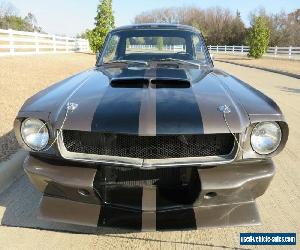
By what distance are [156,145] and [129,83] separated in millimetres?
778

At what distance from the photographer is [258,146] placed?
2.30 m

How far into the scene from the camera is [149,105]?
2289 millimetres

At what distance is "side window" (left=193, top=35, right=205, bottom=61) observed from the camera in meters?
4.01

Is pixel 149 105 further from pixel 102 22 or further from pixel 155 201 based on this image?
pixel 102 22

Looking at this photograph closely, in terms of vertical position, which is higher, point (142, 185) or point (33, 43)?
point (33, 43)

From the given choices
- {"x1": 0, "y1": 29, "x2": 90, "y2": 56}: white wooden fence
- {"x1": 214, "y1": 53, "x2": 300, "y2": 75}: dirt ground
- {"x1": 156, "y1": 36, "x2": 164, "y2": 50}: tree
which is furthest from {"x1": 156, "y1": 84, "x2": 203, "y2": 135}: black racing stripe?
{"x1": 214, "y1": 53, "x2": 300, "y2": 75}: dirt ground

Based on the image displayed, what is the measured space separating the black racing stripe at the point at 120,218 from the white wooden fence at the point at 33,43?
1391 centimetres

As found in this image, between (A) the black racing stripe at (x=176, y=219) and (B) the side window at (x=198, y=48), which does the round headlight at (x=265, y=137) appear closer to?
(A) the black racing stripe at (x=176, y=219)

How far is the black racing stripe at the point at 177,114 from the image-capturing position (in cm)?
211

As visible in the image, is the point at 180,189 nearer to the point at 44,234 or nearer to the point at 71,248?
the point at 71,248

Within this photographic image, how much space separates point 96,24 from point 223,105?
28.5m

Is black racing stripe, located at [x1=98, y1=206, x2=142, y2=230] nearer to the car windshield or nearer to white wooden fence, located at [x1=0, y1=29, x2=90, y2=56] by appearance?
the car windshield

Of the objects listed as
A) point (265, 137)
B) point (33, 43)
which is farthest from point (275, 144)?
point (33, 43)

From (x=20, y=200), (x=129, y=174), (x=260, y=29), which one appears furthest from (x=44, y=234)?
(x=260, y=29)
